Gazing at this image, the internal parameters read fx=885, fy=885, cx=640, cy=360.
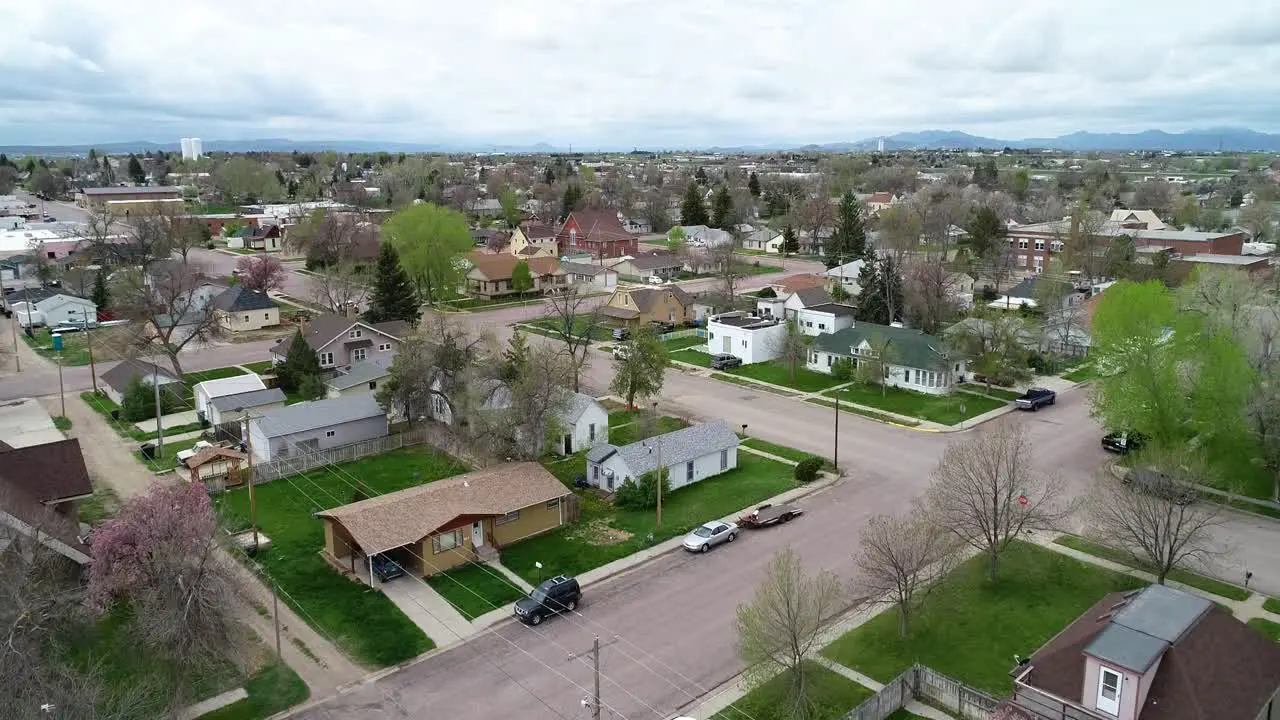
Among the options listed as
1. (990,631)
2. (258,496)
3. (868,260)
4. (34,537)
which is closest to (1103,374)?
(990,631)

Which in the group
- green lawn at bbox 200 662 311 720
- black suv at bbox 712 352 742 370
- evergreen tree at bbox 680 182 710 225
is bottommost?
green lawn at bbox 200 662 311 720

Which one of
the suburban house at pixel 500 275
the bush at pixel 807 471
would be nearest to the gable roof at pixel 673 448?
the bush at pixel 807 471

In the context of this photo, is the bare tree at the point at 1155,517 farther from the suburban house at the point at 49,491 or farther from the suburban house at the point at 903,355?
the suburban house at the point at 49,491

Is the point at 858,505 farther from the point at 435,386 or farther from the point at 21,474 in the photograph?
the point at 21,474

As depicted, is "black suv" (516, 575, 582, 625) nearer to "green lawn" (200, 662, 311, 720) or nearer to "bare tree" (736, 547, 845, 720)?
"green lawn" (200, 662, 311, 720)

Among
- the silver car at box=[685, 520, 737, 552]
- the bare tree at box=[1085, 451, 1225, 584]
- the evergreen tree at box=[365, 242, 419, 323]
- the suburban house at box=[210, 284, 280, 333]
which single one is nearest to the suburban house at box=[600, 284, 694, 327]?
the evergreen tree at box=[365, 242, 419, 323]

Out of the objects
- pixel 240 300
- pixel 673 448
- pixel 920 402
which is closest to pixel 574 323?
pixel 240 300
